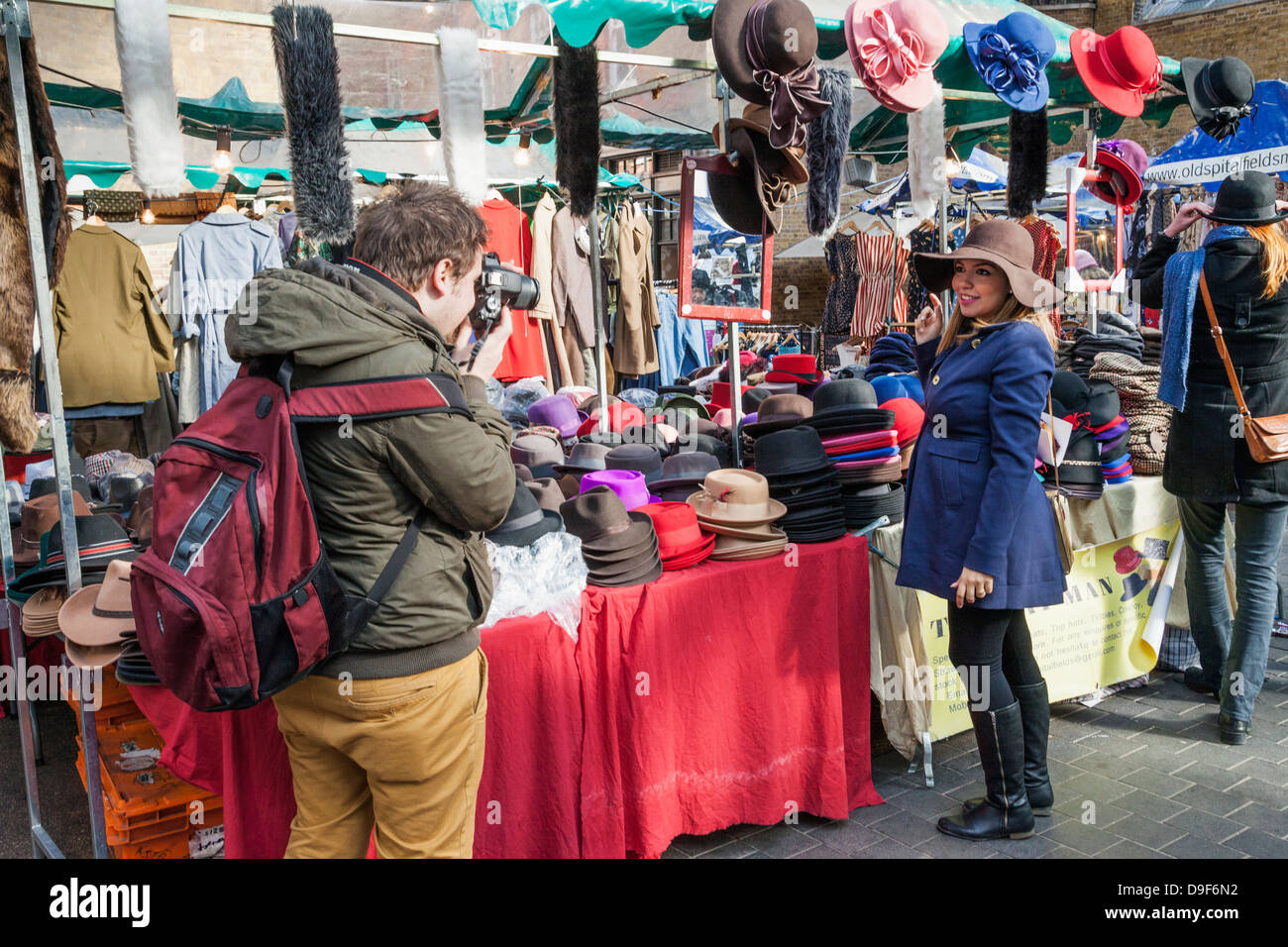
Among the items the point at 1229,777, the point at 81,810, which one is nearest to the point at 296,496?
the point at 81,810

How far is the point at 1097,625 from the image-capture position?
13.7 ft

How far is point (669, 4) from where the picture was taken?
3.92m

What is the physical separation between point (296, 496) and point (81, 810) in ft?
9.21

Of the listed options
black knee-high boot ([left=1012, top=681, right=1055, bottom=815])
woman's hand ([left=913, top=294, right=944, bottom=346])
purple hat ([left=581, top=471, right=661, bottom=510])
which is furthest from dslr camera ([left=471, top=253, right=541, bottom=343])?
black knee-high boot ([left=1012, top=681, right=1055, bottom=815])

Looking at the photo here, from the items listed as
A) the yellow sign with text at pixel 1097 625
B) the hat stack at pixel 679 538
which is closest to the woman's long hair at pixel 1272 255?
the yellow sign with text at pixel 1097 625

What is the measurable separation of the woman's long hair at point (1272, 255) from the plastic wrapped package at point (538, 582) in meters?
2.93

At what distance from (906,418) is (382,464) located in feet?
8.67

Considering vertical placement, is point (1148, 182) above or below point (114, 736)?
above

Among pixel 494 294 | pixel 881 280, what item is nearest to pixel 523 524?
pixel 494 294

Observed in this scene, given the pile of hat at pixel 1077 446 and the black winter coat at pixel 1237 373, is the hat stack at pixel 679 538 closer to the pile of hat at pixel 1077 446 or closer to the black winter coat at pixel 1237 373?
the pile of hat at pixel 1077 446

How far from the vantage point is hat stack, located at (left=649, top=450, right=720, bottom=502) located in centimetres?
360

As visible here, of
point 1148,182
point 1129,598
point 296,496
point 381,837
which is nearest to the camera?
point 296,496

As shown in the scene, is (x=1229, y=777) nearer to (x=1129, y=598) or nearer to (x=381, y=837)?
(x=1129, y=598)

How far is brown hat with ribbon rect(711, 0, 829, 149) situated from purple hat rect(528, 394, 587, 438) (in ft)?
6.01
